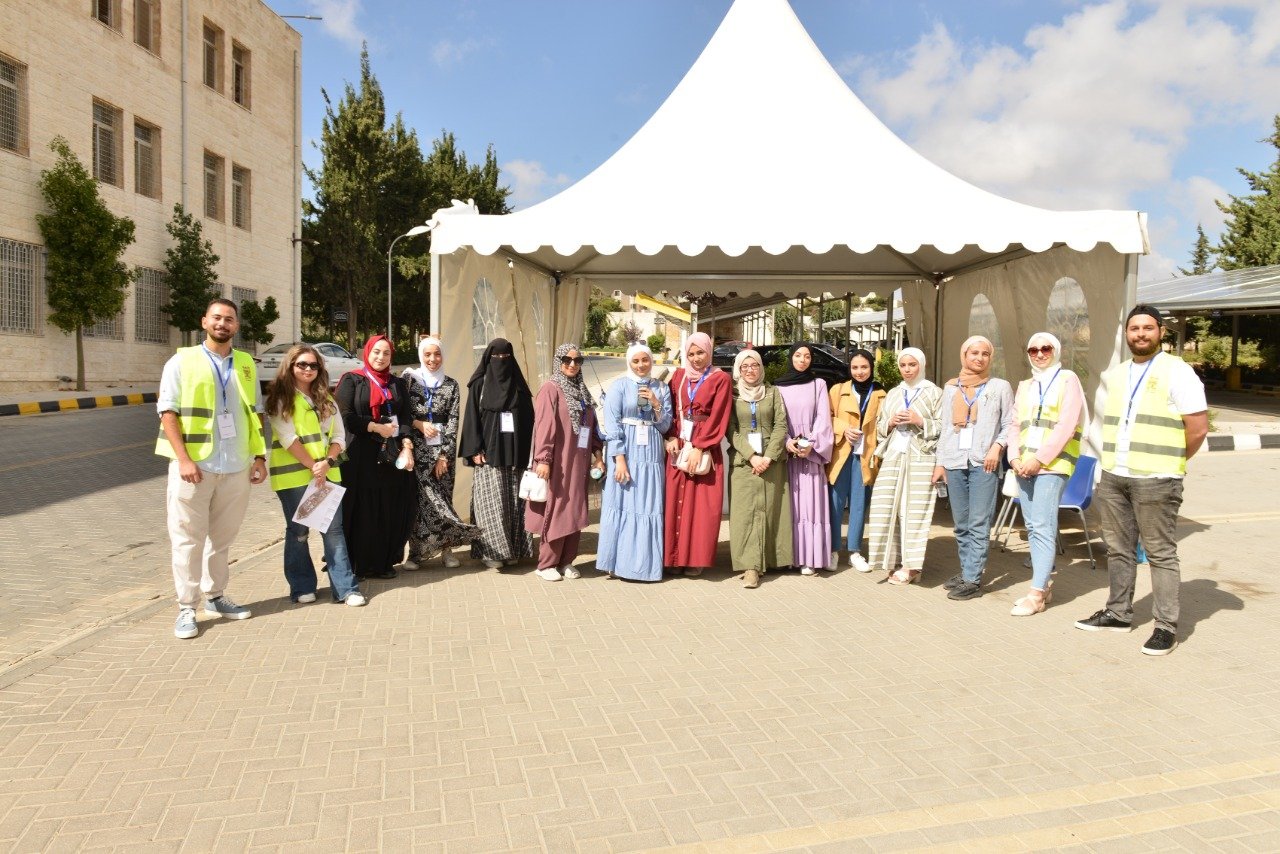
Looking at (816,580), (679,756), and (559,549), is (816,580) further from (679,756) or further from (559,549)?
(679,756)

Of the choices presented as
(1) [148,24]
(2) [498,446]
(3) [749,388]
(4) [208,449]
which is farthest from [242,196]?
(4) [208,449]

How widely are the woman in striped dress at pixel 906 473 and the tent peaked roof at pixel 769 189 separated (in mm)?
1427

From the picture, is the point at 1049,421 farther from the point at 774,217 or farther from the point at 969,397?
the point at 774,217

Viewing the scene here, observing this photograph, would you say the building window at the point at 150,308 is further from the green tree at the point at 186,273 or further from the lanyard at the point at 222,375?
the lanyard at the point at 222,375

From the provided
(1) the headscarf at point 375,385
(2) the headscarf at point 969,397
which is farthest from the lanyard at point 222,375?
(2) the headscarf at point 969,397

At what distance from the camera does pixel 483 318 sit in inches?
330

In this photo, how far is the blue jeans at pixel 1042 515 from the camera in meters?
5.54

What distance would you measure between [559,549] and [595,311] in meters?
70.2

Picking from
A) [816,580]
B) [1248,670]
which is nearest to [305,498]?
[816,580]

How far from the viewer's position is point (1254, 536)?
26.2 feet

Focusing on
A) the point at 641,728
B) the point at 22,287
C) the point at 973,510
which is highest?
the point at 22,287

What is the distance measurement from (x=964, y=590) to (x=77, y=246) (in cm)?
1991

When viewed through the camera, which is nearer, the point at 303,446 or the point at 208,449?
the point at 208,449

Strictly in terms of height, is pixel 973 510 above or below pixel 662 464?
below
